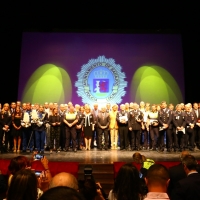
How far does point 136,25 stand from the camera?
38.9 ft

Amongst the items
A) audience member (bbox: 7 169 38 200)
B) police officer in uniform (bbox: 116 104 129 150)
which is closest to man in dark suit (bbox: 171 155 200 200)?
audience member (bbox: 7 169 38 200)

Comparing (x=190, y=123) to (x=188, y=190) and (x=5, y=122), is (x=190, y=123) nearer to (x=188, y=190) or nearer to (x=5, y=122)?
(x=5, y=122)

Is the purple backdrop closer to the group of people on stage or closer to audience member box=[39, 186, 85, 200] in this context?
the group of people on stage

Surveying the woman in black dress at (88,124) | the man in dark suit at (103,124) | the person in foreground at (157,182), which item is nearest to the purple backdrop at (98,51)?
the woman in black dress at (88,124)

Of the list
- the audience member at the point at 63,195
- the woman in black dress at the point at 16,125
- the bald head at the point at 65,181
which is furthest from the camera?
the woman in black dress at the point at 16,125

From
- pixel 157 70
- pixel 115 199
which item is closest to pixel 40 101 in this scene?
pixel 157 70

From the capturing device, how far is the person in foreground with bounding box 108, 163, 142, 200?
233cm

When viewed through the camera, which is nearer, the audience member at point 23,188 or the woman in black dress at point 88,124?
the audience member at point 23,188

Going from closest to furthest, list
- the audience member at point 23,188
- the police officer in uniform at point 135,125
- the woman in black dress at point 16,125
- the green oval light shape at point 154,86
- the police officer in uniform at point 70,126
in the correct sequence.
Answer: the audience member at point 23,188 < the woman in black dress at point 16,125 < the police officer in uniform at point 70,126 < the police officer in uniform at point 135,125 < the green oval light shape at point 154,86

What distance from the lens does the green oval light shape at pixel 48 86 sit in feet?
38.9

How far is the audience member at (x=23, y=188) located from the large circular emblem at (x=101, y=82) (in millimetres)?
10069

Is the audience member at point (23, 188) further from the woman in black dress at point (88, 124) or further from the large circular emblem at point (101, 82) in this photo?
the large circular emblem at point (101, 82)

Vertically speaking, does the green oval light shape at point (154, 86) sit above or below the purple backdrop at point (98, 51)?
below

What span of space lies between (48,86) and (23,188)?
10468mm
